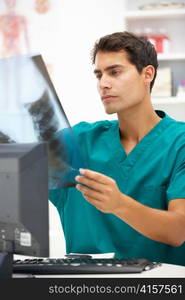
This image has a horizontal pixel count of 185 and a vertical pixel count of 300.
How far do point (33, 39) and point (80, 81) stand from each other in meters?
0.49

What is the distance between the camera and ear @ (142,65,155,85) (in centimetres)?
179

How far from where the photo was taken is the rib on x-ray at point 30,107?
1.21 m

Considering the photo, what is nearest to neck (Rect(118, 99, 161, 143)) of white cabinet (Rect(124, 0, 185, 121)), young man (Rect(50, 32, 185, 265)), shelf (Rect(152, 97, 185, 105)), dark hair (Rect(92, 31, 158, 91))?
young man (Rect(50, 32, 185, 265))

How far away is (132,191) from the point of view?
1.66 metres

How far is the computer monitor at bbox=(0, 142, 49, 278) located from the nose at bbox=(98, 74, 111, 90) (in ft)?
1.87

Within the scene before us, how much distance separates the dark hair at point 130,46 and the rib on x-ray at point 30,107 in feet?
1.68

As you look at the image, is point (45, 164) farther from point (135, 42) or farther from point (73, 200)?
point (135, 42)

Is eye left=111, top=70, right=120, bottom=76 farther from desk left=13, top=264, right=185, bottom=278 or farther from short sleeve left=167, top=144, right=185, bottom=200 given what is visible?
desk left=13, top=264, right=185, bottom=278

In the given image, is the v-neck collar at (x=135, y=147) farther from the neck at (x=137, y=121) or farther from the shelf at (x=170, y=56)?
the shelf at (x=170, y=56)

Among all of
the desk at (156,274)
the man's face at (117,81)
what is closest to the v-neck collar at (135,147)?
the man's face at (117,81)

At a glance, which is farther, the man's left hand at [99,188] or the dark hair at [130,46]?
the dark hair at [130,46]

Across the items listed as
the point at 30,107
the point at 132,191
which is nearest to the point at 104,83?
the point at 132,191

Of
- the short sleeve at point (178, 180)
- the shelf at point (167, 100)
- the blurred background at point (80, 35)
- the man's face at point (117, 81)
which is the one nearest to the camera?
the short sleeve at point (178, 180)

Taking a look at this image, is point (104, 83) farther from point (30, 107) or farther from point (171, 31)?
point (171, 31)
